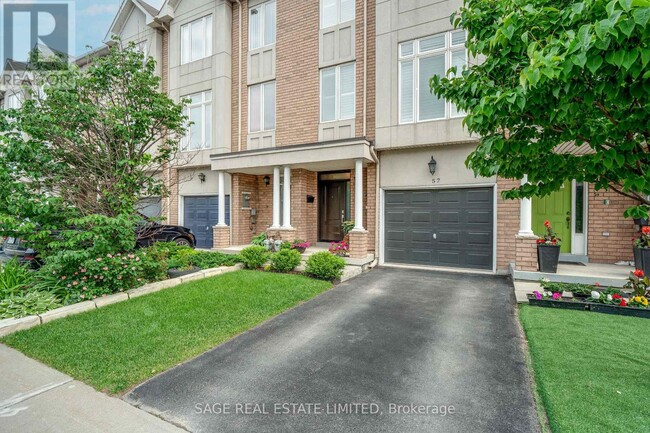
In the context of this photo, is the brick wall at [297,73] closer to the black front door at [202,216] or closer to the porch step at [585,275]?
the black front door at [202,216]

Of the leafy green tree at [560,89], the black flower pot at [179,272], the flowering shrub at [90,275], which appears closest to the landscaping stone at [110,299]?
the flowering shrub at [90,275]

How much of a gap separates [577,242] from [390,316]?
20.7 feet

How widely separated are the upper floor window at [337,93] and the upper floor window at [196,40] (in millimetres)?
5330

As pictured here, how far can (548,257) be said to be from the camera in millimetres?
6746

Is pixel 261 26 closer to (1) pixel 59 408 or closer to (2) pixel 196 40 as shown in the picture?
(2) pixel 196 40

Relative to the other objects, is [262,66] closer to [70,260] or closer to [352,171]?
[352,171]

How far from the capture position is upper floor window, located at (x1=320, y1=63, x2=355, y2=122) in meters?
9.82

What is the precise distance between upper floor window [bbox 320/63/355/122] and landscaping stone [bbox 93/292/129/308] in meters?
7.25

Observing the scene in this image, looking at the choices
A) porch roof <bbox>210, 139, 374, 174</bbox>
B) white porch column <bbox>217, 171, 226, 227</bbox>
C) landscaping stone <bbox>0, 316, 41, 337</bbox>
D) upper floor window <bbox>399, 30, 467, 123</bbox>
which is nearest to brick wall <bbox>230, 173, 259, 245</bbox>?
white porch column <bbox>217, 171, 226, 227</bbox>

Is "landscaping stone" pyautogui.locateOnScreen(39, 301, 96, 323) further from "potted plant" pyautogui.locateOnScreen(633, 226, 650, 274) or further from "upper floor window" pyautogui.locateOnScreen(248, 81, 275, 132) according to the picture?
"potted plant" pyautogui.locateOnScreen(633, 226, 650, 274)

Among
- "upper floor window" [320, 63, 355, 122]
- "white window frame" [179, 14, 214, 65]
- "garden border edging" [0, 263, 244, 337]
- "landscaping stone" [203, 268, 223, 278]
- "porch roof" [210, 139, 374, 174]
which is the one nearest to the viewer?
"garden border edging" [0, 263, 244, 337]

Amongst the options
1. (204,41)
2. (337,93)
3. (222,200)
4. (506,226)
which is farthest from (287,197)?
(204,41)

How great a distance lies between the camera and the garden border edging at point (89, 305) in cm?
446

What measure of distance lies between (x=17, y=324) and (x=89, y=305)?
883mm
